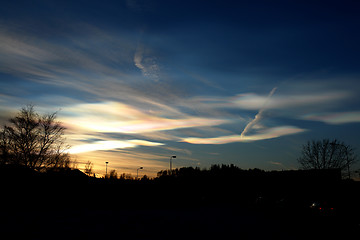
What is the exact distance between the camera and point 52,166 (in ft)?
161

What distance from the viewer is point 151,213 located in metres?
31.2

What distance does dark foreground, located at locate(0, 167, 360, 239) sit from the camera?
15.4 metres

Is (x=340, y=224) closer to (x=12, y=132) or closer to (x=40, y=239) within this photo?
(x=40, y=239)

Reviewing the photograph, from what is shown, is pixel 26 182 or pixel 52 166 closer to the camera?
pixel 26 182

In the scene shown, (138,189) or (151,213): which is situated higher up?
(138,189)

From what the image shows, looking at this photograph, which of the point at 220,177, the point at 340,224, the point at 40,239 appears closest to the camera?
the point at 40,239

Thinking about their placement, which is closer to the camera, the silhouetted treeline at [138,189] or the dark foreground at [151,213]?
the dark foreground at [151,213]

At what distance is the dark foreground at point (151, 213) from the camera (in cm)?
1537

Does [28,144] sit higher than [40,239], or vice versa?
[28,144]

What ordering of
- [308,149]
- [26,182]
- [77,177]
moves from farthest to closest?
[308,149] → [77,177] → [26,182]

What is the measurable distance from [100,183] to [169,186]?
15578 mm

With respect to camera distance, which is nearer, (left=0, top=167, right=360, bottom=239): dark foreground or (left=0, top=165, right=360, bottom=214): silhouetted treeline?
(left=0, top=167, right=360, bottom=239): dark foreground

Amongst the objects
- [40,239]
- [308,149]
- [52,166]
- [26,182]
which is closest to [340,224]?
[40,239]

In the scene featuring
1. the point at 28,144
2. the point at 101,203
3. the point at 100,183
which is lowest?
the point at 101,203
